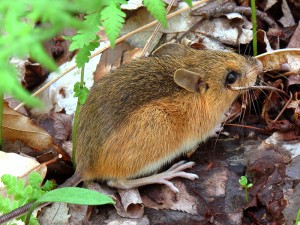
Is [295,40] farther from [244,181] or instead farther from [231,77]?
[244,181]

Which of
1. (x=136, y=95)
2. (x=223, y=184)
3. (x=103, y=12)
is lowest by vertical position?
(x=223, y=184)

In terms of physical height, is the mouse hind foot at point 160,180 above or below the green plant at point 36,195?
below

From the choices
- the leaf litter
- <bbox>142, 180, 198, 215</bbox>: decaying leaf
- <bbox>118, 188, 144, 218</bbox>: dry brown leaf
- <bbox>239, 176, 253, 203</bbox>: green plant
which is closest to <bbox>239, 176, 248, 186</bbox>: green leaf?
<bbox>239, 176, 253, 203</bbox>: green plant

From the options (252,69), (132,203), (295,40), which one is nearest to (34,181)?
(132,203)

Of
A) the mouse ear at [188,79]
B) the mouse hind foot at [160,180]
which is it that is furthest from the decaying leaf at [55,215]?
the mouse ear at [188,79]

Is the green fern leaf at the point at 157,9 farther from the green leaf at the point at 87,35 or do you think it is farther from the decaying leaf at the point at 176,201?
the decaying leaf at the point at 176,201

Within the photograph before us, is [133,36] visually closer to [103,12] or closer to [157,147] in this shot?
[157,147]

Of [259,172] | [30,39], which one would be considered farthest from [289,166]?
[30,39]

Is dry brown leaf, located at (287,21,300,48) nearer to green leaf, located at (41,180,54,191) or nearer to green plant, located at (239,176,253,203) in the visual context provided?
green plant, located at (239,176,253,203)
